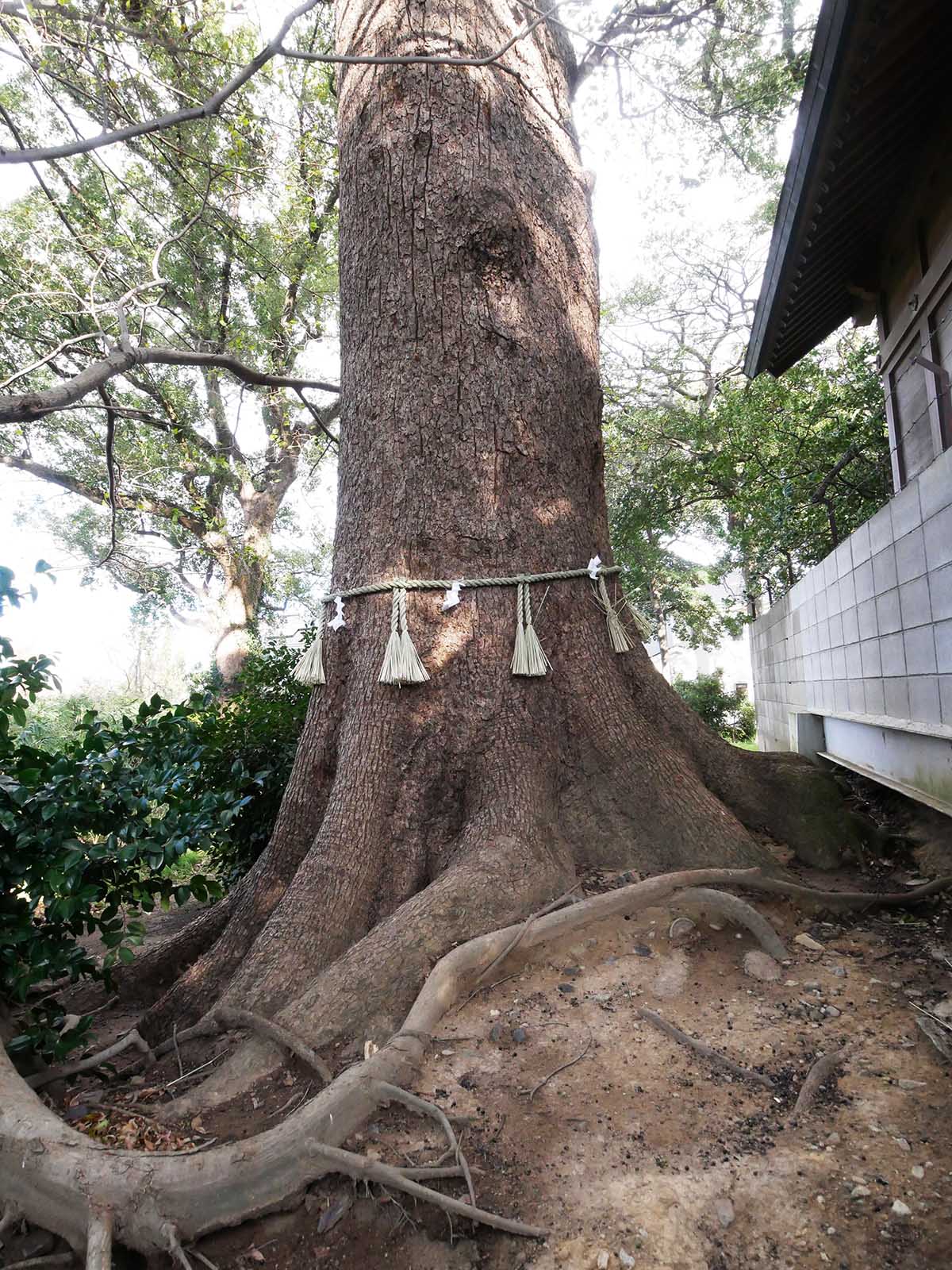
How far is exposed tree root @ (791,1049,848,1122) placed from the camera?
5.18ft

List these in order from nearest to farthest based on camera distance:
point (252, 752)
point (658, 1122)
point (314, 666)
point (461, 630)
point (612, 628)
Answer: point (658, 1122) < point (461, 630) < point (314, 666) < point (612, 628) < point (252, 752)

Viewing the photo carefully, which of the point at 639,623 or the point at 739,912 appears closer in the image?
the point at 739,912

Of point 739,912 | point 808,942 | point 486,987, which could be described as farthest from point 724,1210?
point 808,942

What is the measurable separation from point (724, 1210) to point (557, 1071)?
0.47 meters

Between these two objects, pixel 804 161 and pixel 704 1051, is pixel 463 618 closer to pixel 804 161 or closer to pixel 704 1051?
pixel 704 1051

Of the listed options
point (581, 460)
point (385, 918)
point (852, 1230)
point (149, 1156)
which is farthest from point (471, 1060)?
point (581, 460)

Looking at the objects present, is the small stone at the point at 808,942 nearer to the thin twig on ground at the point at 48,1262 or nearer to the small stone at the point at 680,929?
the small stone at the point at 680,929

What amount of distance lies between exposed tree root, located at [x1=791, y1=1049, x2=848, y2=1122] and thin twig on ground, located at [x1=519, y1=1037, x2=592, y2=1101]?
47 cm

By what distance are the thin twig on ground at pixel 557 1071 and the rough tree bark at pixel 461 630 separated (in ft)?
1.31

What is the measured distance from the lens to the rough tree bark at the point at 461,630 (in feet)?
7.56

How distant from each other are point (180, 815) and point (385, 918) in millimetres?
771

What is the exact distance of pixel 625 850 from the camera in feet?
8.19

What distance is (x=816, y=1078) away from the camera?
5.45ft

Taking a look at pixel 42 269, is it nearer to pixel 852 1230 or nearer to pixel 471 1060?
pixel 471 1060
